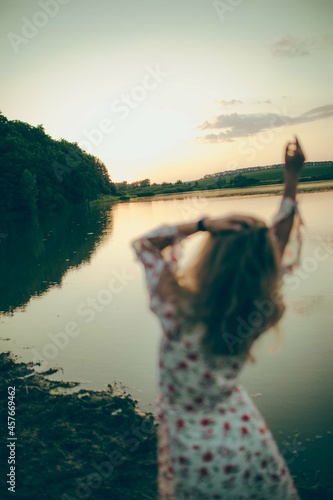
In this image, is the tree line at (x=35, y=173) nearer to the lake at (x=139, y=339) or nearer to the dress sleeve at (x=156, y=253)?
the lake at (x=139, y=339)

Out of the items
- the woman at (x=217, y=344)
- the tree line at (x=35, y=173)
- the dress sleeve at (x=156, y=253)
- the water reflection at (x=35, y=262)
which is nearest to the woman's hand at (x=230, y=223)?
the woman at (x=217, y=344)

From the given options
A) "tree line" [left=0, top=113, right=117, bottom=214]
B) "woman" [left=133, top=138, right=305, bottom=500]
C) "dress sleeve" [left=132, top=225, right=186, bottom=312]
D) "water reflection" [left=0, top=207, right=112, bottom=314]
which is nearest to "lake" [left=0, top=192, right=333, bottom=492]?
"water reflection" [left=0, top=207, right=112, bottom=314]

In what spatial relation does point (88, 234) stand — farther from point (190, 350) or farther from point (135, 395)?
point (190, 350)

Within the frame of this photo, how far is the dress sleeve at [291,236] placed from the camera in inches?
87.0

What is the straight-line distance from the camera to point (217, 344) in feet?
6.06

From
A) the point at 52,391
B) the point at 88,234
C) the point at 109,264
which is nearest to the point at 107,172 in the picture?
the point at 88,234

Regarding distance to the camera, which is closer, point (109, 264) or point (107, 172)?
point (109, 264)

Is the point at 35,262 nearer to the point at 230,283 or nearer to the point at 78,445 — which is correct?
the point at 78,445

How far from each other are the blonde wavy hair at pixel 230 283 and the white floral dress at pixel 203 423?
7cm

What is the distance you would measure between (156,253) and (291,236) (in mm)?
752

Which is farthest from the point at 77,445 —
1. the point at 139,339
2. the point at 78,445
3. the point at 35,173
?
the point at 35,173

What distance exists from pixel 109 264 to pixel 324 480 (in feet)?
36.4

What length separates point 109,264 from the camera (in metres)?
14.2

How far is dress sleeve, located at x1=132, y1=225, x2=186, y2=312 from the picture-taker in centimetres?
194
